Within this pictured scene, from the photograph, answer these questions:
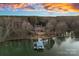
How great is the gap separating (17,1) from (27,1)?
71 millimetres

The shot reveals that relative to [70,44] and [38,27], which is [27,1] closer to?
[38,27]

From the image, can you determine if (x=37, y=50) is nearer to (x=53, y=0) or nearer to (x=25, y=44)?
(x=25, y=44)

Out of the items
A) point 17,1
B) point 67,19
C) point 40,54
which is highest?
point 17,1

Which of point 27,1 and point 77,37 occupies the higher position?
point 27,1

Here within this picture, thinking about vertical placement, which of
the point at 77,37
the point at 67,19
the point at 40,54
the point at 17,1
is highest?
the point at 17,1

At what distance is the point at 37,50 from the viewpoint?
1660 millimetres

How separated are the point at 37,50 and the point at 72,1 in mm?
419

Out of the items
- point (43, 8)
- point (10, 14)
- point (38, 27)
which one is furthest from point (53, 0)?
point (10, 14)

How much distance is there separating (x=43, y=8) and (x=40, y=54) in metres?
0.32

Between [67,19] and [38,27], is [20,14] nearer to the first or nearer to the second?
[38,27]

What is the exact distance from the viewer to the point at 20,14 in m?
1.67

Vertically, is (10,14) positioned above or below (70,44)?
above

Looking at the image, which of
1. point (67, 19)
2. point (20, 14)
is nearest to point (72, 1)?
point (67, 19)

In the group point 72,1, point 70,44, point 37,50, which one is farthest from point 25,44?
point 72,1
